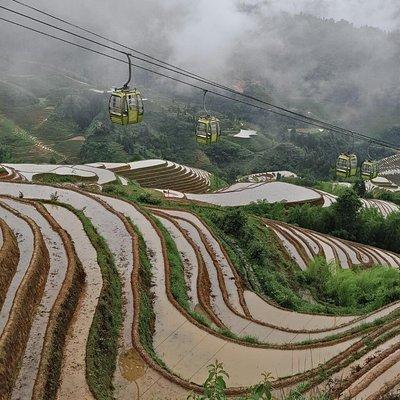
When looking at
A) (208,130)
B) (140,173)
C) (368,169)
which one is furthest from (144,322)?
(140,173)

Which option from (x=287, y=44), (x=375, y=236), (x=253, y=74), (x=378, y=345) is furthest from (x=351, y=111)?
(x=378, y=345)

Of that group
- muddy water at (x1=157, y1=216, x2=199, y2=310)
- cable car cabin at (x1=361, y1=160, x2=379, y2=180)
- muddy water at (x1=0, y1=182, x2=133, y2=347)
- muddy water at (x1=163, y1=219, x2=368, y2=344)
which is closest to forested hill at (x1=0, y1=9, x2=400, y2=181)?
muddy water at (x1=0, y1=182, x2=133, y2=347)

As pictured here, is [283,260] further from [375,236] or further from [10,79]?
[10,79]

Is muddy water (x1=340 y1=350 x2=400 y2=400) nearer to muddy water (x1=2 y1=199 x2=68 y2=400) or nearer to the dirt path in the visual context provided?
the dirt path

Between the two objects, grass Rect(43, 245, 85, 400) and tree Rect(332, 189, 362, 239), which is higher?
tree Rect(332, 189, 362, 239)

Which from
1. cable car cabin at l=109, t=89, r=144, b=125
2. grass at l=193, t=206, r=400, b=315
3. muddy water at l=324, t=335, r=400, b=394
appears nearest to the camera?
muddy water at l=324, t=335, r=400, b=394

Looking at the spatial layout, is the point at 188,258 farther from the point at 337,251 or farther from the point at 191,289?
the point at 337,251
